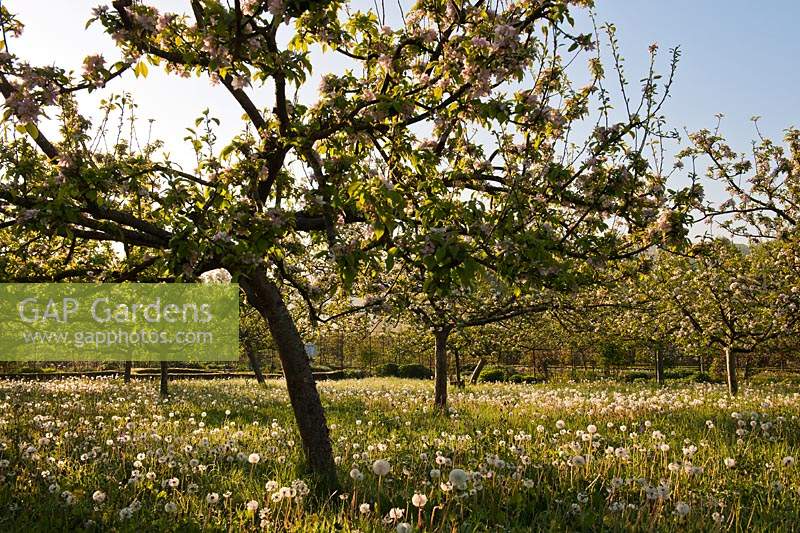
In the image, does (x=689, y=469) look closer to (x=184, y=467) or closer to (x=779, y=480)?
(x=779, y=480)

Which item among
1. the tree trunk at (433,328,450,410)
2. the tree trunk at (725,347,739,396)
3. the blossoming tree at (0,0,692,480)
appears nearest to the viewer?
the blossoming tree at (0,0,692,480)

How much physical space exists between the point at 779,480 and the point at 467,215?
4.86 metres

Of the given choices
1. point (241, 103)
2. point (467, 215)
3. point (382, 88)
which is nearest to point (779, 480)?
point (467, 215)

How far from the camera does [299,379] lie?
6.74 meters

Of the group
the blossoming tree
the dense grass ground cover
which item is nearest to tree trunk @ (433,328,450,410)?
the dense grass ground cover

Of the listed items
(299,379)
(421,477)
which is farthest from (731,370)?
(299,379)

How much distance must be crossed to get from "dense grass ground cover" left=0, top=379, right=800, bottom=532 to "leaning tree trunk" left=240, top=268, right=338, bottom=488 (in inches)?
13.4

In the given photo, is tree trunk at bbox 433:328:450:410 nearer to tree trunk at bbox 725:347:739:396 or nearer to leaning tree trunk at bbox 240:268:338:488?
leaning tree trunk at bbox 240:268:338:488

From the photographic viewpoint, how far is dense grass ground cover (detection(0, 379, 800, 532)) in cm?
495

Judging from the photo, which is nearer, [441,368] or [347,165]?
[347,165]

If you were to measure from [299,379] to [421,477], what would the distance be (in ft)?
6.17

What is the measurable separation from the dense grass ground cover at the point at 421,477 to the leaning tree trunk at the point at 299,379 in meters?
0.34

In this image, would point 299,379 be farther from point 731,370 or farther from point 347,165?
point 731,370

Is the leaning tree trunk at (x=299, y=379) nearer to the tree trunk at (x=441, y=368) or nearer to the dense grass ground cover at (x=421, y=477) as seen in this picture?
the dense grass ground cover at (x=421, y=477)
